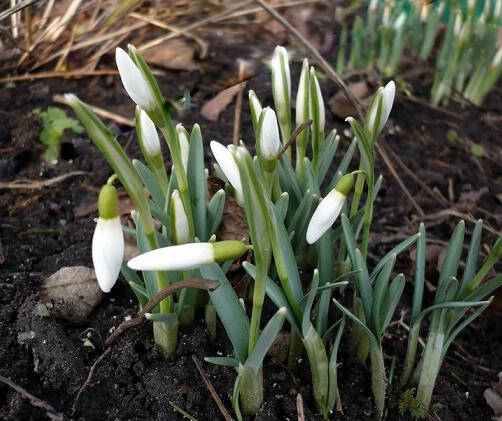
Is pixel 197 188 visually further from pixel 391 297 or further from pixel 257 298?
pixel 391 297

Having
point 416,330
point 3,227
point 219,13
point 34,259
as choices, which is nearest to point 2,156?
point 3,227

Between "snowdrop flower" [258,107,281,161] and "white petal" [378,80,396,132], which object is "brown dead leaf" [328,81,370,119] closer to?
"white petal" [378,80,396,132]

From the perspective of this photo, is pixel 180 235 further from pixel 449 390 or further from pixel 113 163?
pixel 449 390

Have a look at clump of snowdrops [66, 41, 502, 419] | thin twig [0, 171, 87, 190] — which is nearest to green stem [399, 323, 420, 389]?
clump of snowdrops [66, 41, 502, 419]

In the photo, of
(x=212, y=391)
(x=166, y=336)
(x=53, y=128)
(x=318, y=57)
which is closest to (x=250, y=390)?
(x=212, y=391)

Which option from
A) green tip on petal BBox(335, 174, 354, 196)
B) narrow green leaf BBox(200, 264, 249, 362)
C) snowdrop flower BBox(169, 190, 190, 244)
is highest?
green tip on petal BBox(335, 174, 354, 196)
